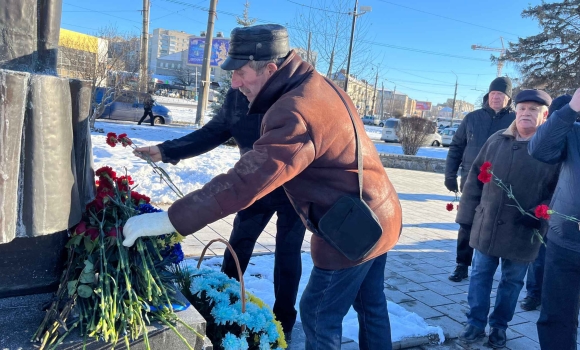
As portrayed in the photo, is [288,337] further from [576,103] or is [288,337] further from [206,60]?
[206,60]

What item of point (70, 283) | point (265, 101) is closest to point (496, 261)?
point (265, 101)

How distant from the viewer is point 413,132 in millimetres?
15391

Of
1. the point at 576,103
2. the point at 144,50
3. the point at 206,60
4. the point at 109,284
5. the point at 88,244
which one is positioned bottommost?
the point at 109,284

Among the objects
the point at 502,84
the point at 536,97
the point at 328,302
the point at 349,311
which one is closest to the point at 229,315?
the point at 328,302

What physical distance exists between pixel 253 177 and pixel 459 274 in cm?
352

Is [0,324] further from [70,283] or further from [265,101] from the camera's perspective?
[265,101]

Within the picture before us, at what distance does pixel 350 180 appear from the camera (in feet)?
6.23

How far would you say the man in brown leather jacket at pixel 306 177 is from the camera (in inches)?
66.4

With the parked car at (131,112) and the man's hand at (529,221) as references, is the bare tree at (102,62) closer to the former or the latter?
Result: the parked car at (131,112)

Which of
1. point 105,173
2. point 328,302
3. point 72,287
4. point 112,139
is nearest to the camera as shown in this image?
point 72,287

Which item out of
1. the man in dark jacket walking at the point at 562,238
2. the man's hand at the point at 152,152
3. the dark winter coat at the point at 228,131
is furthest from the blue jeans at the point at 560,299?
the man's hand at the point at 152,152

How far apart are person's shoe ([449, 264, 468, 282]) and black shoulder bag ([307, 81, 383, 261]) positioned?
2.97m

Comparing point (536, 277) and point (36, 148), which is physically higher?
point (36, 148)

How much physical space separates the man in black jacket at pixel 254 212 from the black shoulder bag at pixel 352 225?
839 mm
